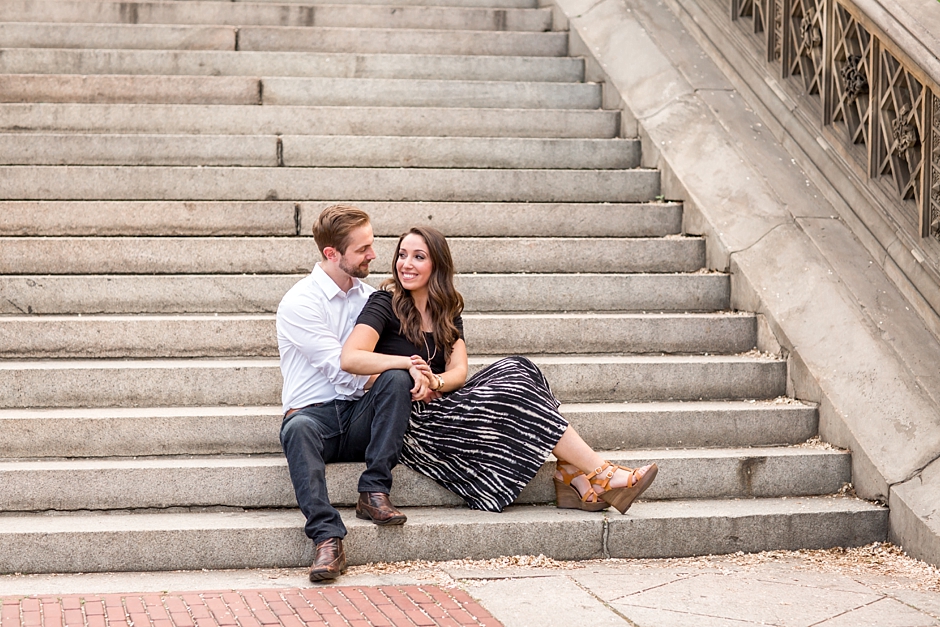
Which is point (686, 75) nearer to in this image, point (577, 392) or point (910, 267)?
point (910, 267)

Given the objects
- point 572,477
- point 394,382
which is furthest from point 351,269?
point 572,477

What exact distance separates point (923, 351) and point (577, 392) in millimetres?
1641

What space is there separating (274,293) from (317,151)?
1350 mm

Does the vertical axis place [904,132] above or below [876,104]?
below

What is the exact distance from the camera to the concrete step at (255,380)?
4.83 m

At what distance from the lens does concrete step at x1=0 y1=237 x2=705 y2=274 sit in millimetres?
5551

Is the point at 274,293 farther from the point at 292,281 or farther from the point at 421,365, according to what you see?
the point at 421,365

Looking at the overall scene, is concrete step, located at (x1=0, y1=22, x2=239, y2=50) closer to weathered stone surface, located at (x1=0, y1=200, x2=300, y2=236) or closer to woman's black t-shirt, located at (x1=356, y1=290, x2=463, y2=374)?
weathered stone surface, located at (x1=0, y1=200, x2=300, y2=236)

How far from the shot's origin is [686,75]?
6.92 meters

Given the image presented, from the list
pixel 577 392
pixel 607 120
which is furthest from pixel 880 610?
pixel 607 120

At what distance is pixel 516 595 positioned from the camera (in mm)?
3871

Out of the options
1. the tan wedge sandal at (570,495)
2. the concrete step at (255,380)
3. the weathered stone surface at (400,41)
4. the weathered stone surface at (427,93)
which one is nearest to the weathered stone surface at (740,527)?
the tan wedge sandal at (570,495)

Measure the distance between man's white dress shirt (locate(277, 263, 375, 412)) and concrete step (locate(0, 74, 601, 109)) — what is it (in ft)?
9.32

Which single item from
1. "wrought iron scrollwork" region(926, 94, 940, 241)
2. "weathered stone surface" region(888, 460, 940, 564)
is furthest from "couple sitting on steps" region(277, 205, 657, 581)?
"wrought iron scrollwork" region(926, 94, 940, 241)
